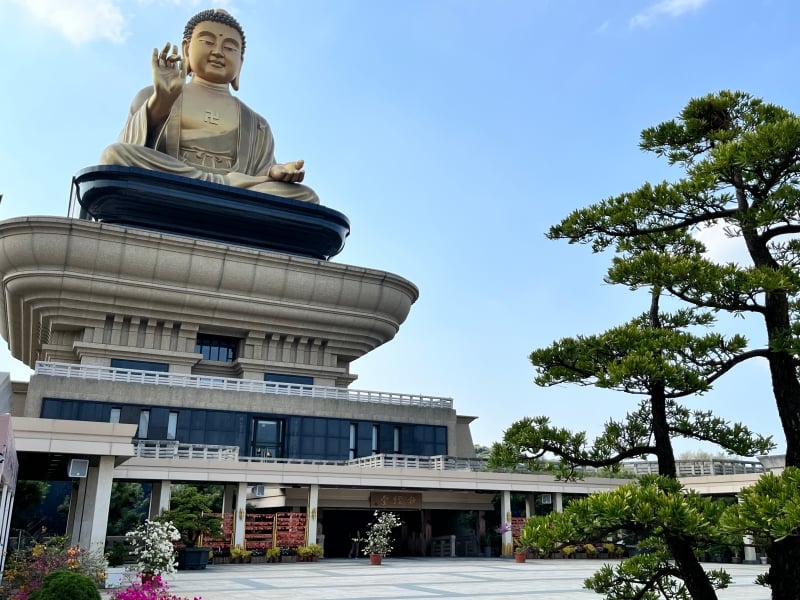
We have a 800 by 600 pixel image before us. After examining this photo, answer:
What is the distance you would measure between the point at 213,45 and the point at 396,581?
39.8 m

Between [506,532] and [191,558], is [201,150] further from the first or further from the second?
[506,532]

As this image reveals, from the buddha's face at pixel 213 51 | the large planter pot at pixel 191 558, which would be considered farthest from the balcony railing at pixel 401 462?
the buddha's face at pixel 213 51

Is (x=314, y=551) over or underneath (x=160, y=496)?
underneath

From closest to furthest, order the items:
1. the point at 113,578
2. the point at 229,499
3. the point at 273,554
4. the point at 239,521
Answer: the point at 113,578, the point at 239,521, the point at 273,554, the point at 229,499

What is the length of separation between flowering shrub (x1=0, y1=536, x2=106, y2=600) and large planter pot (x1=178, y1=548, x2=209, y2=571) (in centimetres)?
676

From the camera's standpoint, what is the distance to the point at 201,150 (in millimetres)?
45781

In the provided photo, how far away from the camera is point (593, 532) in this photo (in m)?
5.71

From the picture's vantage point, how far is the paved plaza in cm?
1577

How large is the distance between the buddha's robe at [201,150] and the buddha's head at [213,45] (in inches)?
95.2

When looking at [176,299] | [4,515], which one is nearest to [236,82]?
[176,299]

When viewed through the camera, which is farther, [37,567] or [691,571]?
[37,567]

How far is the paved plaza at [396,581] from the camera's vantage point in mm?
15766

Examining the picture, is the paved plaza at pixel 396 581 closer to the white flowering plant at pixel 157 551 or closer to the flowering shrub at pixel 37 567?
the white flowering plant at pixel 157 551

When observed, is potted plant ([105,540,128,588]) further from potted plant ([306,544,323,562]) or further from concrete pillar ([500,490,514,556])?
concrete pillar ([500,490,514,556])
